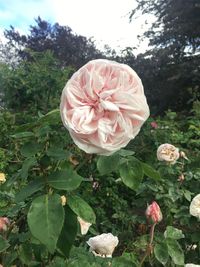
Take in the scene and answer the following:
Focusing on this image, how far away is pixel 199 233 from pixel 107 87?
3.82 ft

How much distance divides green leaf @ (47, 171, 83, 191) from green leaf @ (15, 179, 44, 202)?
2 cm

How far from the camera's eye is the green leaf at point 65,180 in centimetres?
86

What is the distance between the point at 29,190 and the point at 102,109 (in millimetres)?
188

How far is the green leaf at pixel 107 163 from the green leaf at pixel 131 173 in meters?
0.02

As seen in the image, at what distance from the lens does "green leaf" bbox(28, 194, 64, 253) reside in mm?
785

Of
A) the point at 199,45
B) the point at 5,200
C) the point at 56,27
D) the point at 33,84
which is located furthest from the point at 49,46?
the point at 5,200

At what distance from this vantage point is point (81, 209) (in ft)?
2.97

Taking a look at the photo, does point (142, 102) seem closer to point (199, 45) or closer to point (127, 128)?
point (127, 128)

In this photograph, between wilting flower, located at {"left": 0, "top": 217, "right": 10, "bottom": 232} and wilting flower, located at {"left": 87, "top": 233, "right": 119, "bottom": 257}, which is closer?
wilting flower, located at {"left": 0, "top": 217, "right": 10, "bottom": 232}

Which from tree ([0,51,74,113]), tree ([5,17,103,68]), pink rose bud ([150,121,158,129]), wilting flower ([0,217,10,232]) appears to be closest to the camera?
wilting flower ([0,217,10,232])

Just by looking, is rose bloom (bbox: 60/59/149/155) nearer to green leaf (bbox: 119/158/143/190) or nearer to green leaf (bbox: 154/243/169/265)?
green leaf (bbox: 119/158/143/190)

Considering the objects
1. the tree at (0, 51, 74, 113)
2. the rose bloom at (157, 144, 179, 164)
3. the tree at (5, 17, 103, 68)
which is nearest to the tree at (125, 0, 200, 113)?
the tree at (5, 17, 103, 68)

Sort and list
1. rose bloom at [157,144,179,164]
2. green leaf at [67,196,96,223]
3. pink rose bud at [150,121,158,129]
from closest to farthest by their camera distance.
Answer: green leaf at [67,196,96,223] → rose bloom at [157,144,179,164] → pink rose bud at [150,121,158,129]

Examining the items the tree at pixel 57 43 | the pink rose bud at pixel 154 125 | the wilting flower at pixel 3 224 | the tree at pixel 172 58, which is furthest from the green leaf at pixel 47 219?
the tree at pixel 57 43
